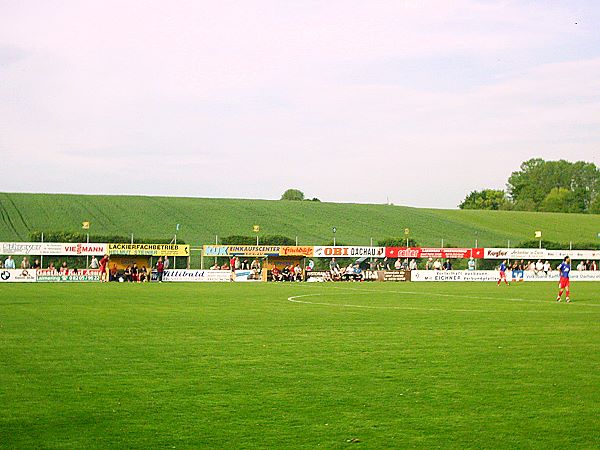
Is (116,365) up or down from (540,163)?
down

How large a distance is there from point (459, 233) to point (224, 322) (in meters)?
69.6

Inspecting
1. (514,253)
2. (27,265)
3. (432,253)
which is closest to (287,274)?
(432,253)

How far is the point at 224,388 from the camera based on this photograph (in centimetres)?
1155

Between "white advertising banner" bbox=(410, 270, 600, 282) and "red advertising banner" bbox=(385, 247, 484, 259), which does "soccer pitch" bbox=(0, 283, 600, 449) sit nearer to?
"white advertising banner" bbox=(410, 270, 600, 282)

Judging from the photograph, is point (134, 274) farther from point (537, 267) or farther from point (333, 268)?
point (537, 267)

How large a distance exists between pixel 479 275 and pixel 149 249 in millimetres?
24120

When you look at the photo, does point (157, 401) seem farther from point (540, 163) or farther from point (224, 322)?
point (540, 163)

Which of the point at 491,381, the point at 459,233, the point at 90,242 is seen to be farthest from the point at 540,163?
the point at 491,381

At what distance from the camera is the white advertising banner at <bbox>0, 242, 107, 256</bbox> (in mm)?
54656

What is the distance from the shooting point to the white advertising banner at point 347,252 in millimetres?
61875

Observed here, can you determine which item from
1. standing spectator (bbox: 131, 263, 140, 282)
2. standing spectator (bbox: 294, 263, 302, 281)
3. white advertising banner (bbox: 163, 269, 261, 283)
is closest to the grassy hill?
standing spectator (bbox: 294, 263, 302, 281)

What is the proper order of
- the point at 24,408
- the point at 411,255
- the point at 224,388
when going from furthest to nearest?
the point at 411,255 < the point at 224,388 < the point at 24,408

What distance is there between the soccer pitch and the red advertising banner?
41.5 metres

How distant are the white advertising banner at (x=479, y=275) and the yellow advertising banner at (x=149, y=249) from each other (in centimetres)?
1629
